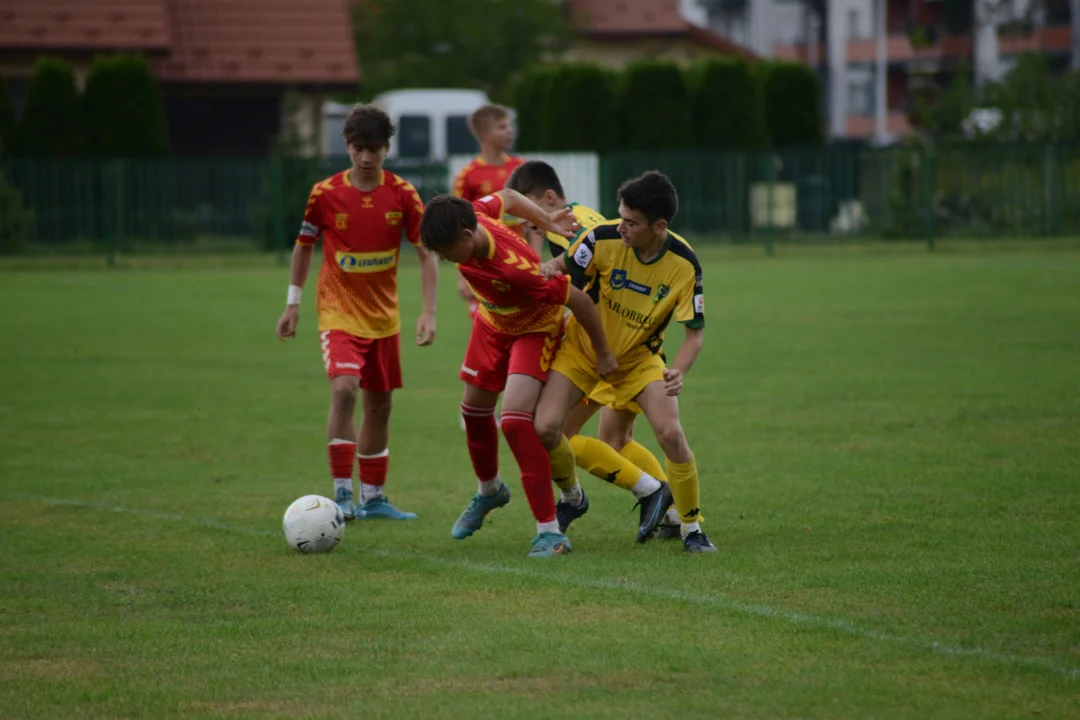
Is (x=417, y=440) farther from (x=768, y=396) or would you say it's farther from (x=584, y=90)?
(x=584, y=90)

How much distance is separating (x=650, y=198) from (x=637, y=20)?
57663mm

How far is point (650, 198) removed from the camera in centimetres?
688

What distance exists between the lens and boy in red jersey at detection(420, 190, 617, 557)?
6.92m

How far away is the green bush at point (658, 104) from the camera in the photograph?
124ft

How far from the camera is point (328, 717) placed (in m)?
4.69

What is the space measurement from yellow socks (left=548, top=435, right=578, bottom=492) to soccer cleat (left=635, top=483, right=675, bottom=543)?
358 mm

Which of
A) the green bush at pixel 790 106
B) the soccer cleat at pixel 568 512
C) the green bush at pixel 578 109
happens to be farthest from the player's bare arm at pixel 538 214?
the green bush at pixel 790 106

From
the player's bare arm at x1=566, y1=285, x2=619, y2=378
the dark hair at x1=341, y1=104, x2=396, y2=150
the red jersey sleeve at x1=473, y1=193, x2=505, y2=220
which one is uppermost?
the dark hair at x1=341, y1=104, x2=396, y2=150

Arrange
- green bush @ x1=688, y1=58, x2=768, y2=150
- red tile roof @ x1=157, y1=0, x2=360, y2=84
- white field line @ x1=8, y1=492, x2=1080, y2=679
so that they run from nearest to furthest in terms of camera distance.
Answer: white field line @ x1=8, y1=492, x2=1080, y2=679 → green bush @ x1=688, y1=58, x2=768, y2=150 → red tile roof @ x1=157, y1=0, x2=360, y2=84

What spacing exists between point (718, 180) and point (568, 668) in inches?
1140

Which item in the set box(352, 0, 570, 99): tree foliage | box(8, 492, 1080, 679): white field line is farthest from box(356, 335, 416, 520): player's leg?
box(352, 0, 570, 99): tree foliage

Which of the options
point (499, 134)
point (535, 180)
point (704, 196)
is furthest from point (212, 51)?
point (535, 180)

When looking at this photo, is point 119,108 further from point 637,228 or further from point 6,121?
point 637,228

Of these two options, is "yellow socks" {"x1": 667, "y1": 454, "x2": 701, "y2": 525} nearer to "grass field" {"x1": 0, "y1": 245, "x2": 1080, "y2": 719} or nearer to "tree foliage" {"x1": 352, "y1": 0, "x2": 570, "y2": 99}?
"grass field" {"x1": 0, "y1": 245, "x2": 1080, "y2": 719}
